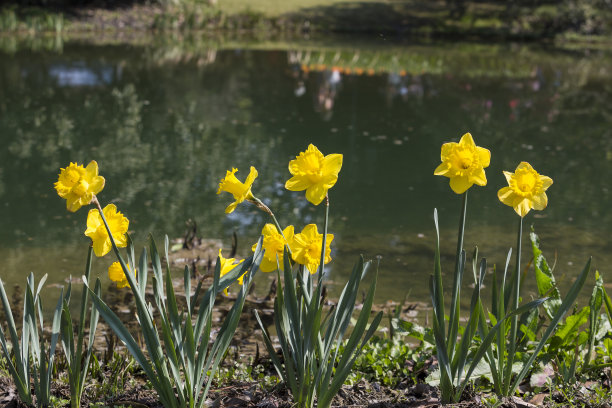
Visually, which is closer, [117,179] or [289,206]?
[289,206]

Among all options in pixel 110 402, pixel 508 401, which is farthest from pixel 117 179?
pixel 508 401

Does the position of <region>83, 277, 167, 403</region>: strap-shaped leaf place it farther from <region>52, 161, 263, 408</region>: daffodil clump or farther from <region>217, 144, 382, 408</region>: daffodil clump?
<region>217, 144, 382, 408</region>: daffodil clump

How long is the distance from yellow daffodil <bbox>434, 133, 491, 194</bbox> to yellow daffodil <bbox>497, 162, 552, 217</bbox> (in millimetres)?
100

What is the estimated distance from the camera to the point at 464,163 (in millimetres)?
1917

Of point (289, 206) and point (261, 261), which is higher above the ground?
point (261, 261)

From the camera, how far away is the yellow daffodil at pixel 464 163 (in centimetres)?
191

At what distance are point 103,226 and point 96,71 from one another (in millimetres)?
11942

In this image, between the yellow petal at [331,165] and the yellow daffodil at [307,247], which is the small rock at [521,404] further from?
the yellow petal at [331,165]

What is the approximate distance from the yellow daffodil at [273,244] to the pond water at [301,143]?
2.09 metres

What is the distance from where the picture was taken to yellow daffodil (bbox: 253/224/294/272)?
197 cm

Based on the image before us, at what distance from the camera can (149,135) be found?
819 centimetres

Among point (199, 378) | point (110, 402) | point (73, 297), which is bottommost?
point (73, 297)

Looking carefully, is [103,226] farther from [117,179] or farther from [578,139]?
[578,139]

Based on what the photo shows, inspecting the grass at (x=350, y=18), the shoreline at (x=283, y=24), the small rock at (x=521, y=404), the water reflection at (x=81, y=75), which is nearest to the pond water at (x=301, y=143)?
the water reflection at (x=81, y=75)
